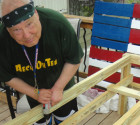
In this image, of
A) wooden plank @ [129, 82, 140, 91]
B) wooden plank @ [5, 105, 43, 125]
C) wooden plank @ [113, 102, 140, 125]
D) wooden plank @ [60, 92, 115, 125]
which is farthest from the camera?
wooden plank @ [129, 82, 140, 91]

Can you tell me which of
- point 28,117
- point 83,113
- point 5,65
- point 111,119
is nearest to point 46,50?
point 5,65

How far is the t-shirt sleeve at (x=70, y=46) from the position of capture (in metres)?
1.06

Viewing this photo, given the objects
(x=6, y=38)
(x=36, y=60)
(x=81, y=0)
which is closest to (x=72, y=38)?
(x=36, y=60)

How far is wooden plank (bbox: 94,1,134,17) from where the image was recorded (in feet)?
7.38

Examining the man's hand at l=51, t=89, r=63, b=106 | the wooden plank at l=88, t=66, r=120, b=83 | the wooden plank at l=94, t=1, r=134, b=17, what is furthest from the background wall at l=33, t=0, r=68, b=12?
the man's hand at l=51, t=89, r=63, b=106

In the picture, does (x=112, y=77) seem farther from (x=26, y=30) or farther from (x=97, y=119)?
(x=26, y=30)

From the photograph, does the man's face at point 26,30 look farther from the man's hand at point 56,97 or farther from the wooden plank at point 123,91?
the wooden plank at point 123,91

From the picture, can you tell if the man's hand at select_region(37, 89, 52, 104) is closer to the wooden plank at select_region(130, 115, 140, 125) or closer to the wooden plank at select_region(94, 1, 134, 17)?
the wooden plank at select_region(130, 115, 140, 125)

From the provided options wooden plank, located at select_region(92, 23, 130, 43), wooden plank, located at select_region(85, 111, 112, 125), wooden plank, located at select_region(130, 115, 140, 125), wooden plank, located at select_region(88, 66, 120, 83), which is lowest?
wooden plank, located at select_region(85, 111, 112, 125)

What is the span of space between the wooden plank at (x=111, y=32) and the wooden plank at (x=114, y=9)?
0.15m

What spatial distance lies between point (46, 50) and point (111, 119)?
4.79 feet

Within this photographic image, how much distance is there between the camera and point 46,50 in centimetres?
112

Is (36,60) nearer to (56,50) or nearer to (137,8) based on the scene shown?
(56,50)

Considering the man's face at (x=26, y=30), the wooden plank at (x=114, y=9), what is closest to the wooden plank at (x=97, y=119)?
the wooden plank at (x=114, y=9)
